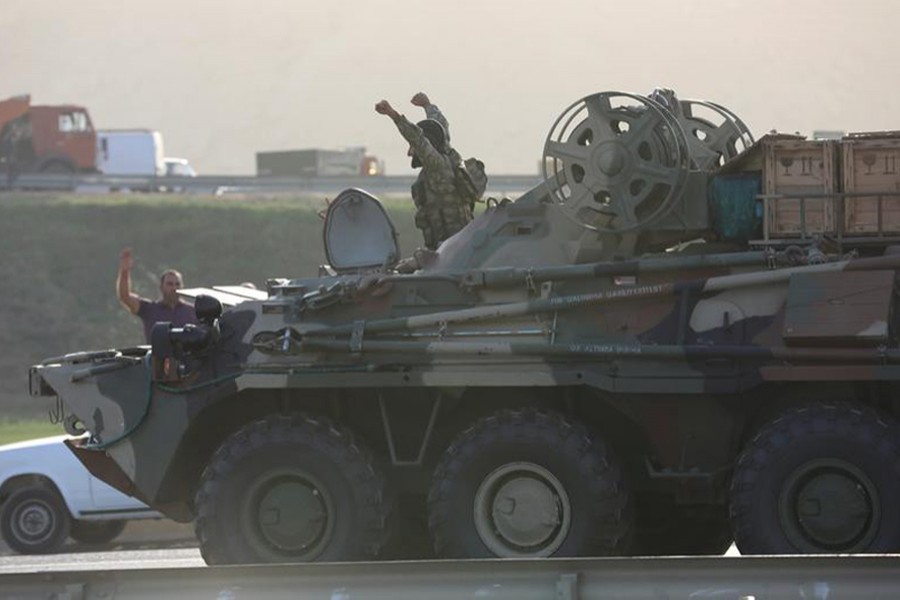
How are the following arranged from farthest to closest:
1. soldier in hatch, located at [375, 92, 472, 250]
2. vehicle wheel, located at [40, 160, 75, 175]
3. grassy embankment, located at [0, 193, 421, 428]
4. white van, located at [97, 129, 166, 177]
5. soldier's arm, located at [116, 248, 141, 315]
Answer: white van, located at [97, 129, 166, 177] < vehicle wheel, located at [40, 160, 75, 175] < grassy embankment, located at [0, 193, 421, 428] < soldier's arm, located at [116, 248, 141, 315] < soldier in hatch, located at [375, 92, 472, 250]

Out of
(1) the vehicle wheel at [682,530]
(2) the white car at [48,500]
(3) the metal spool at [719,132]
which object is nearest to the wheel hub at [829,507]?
(1) the vehicle wheel at [682,530]

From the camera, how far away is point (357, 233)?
14.2m

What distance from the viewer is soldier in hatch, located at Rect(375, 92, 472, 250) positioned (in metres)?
14.4

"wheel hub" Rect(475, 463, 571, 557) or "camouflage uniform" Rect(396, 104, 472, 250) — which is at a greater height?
"camouflage uniform" Rect(396, 104, 472, 250)

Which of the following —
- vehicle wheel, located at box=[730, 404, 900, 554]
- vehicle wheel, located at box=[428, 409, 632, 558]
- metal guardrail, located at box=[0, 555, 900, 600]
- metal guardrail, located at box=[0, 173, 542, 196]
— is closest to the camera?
metal guardrail, located at box=[0, 555, 900, 600]

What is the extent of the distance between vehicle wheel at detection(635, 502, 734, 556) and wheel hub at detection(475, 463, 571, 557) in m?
1.06

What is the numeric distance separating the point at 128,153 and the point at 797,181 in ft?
150

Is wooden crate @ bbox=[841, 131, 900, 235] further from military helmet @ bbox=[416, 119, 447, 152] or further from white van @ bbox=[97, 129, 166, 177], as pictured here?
white van @ bbox=[97, 129, 166, 177]

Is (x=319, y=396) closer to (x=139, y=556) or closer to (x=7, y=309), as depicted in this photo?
(x=139, y=556)

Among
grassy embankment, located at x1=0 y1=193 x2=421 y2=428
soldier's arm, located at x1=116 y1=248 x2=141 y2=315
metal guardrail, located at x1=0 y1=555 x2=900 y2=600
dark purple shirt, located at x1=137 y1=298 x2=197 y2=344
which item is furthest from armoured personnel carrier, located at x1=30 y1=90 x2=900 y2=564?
grassy embankment, located at x1=0 y1=193 x2=421 y2=428

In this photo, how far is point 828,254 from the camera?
12453mm

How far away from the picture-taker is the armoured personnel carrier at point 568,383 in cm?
1205

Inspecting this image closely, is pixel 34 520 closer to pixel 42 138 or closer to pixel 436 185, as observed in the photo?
pixel 436 185

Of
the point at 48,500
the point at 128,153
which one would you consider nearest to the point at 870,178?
the point at 48,500
